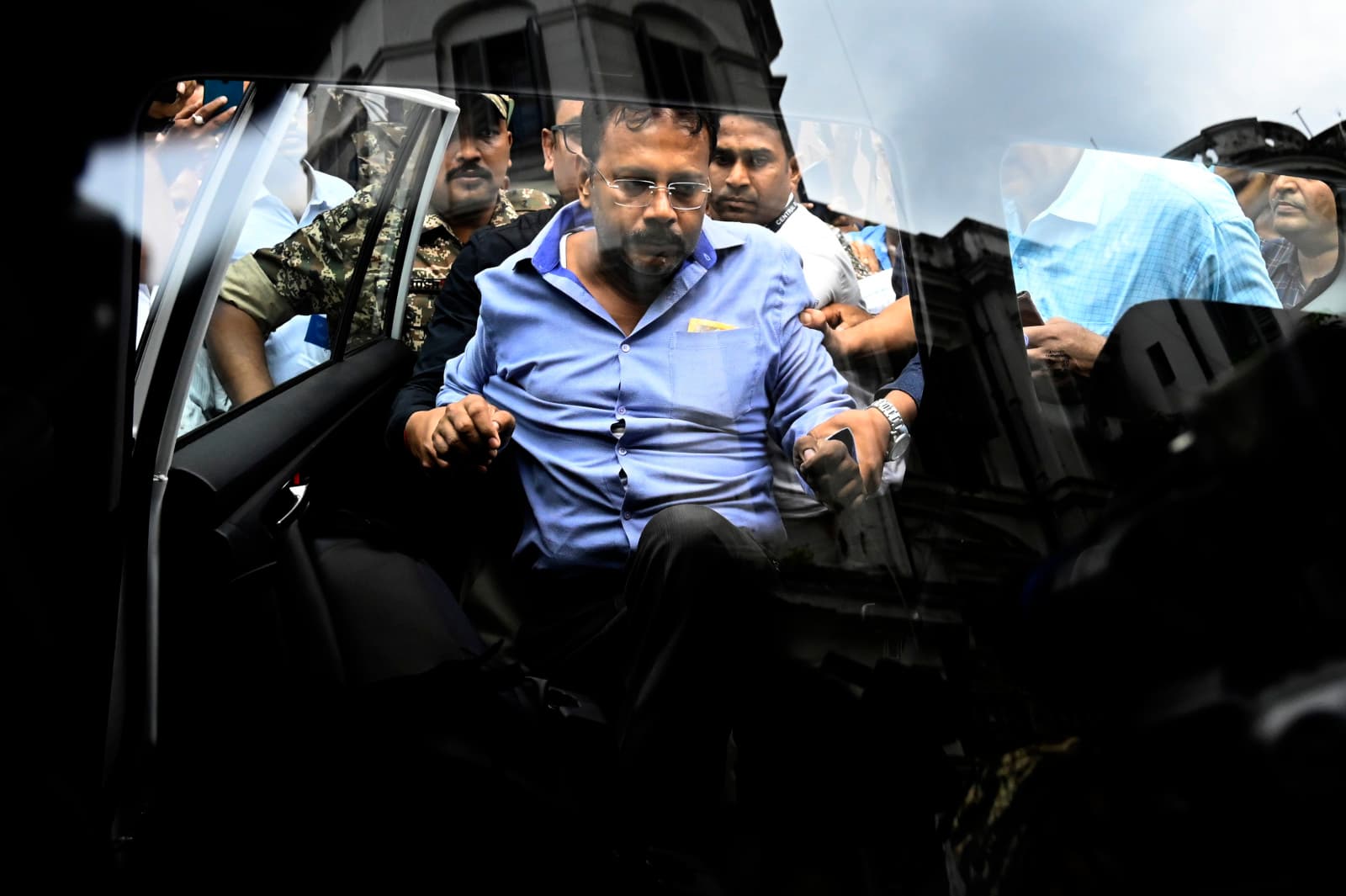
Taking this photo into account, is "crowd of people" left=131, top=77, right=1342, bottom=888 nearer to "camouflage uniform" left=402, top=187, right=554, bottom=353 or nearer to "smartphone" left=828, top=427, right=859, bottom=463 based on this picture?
"smartphone" left=828, top=427, right=859, bottom=463

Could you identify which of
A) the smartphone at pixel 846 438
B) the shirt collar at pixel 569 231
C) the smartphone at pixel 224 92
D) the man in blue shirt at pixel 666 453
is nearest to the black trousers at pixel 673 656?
the man in blue shirt at pixel 666 453

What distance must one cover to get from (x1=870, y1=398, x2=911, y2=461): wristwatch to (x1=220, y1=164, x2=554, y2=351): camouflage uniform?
0.74 metres

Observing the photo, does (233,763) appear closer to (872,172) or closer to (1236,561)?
(872,172)

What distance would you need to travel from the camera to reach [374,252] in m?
2.12

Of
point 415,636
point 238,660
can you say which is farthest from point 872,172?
point 238,660

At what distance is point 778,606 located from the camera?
41.8 inches

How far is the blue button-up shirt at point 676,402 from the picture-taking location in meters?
1.12

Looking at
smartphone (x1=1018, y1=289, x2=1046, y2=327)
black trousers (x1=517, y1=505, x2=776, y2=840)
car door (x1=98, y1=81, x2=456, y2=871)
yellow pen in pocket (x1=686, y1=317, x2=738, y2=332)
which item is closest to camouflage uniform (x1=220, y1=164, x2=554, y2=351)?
car door (x1=98, y1=81, x2=456, y2=871)

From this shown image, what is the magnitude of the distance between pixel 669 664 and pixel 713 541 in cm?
12

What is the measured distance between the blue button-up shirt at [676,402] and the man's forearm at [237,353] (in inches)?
19.0

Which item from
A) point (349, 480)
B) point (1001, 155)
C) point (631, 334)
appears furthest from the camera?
point (349, 480)

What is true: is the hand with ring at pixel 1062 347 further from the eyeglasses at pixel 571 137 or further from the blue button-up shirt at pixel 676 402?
the eyeglasses at pixel 571 137

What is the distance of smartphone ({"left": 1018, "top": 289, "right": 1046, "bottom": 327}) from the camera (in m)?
0.99

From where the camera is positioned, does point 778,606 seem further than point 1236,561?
Yes
